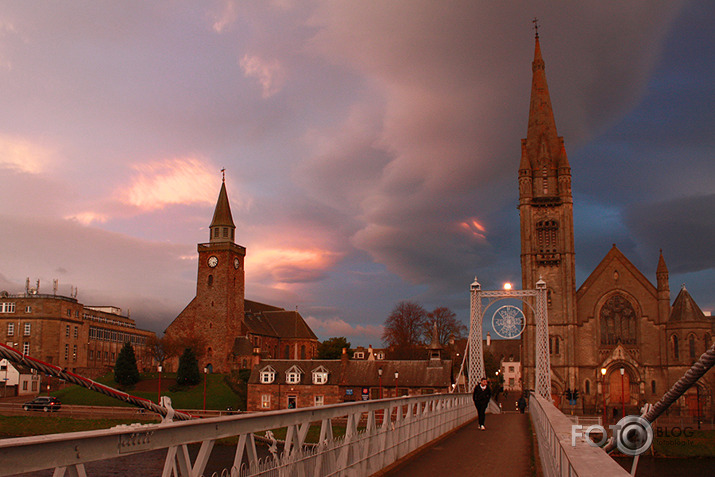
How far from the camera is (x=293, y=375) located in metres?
66.3

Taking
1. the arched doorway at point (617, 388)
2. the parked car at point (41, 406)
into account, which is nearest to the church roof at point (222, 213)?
the parked car at point (41, 406)

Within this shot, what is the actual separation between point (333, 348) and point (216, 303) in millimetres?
22072

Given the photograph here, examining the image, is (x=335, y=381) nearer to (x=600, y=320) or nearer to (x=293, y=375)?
(x=293, y=375)

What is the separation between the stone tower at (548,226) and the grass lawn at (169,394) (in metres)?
34.7

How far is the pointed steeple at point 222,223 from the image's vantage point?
9169 cm

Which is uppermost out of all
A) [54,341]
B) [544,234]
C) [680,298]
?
[544,234]

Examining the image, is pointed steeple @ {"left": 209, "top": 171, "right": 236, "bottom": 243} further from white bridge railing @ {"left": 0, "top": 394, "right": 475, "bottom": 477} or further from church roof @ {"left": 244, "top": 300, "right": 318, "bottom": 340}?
white bridge railing @ {"left": 0, "top": 394, "right": 475, "bottom": 477}

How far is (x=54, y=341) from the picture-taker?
78.9 metres

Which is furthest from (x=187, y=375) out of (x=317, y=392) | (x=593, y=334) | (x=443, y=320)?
(x=593, y=334)

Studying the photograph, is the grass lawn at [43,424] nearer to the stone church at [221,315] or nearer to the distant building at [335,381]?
the distant building at [335,381]

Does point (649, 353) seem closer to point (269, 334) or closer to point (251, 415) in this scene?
point (269, 334)

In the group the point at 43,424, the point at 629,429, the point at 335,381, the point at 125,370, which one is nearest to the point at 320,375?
the point at 335,381

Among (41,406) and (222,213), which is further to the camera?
(222,213)

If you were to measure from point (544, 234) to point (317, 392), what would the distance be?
33762 mm
